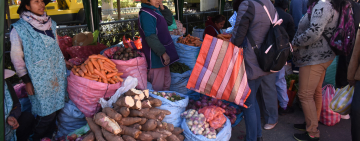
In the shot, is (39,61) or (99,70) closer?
(39,61)

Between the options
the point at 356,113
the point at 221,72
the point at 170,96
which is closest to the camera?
the point at 356,113

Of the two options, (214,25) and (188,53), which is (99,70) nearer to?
(188,53)

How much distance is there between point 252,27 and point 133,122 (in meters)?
1.63

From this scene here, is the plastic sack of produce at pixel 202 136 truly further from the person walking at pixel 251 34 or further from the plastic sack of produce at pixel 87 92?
the plastic sack of produce at pixel 87 92

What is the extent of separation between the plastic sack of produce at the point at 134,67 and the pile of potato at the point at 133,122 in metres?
0.54

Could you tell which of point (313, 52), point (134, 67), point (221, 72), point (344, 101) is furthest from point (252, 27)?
point (134, 67)

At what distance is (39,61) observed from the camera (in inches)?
109

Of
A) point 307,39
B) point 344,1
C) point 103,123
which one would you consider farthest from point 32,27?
point 344,1

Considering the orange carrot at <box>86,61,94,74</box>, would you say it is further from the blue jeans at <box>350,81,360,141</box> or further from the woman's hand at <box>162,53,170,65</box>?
the blue jeans at <box>350,81,360,141</box>

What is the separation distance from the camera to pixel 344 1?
289 centimetres

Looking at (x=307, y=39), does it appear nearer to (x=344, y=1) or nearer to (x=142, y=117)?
(x=344, y=1)

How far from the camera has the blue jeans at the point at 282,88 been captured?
3949 millimetres

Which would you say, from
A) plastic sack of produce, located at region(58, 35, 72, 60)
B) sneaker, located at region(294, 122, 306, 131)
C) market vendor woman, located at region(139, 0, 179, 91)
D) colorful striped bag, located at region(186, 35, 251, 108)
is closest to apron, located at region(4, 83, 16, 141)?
market vendor woman, located at region(139, 0, 179, 91)

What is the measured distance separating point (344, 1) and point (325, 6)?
272 millimetres
